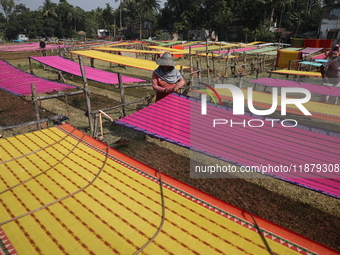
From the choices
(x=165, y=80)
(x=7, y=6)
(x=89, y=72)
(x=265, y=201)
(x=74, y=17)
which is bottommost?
(x=265, y=201)

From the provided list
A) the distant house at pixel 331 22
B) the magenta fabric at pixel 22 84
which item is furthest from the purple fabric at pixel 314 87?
the distant house at pixel 331 22

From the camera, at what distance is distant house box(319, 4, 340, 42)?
33062 millimetres

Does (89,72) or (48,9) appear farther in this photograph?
(48,9)

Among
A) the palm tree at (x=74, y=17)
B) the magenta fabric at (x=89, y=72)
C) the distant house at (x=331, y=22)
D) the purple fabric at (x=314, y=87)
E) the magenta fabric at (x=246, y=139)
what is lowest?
the magenta fabric at (x=246, y=139)

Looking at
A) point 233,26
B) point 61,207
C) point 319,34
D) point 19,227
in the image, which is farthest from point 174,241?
point 233,26

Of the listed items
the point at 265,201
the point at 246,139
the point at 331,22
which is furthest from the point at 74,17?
the point at 265,201

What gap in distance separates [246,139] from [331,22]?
3990 centimetres

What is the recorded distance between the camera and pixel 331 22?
1328 inches

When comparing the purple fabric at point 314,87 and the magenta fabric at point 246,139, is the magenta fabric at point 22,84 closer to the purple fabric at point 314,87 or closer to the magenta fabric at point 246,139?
the magenta fabric at point 246,139

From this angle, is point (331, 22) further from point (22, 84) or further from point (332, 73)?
point (22, 84)

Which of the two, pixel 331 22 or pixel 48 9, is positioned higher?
pixel 48 9

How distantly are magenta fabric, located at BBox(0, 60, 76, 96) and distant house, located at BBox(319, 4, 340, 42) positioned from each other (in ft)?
125

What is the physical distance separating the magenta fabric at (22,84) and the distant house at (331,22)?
38011mm

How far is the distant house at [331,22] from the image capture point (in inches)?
1302
